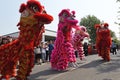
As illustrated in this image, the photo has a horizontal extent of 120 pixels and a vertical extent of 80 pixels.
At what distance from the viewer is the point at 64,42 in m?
14.5

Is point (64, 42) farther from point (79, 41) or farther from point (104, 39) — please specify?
point (79, 41)

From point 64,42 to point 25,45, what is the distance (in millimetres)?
4826

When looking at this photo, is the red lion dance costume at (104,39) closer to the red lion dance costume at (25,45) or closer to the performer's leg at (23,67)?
the red lion dance costume at (25,45)

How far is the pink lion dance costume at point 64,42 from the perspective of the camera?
14.2 meters

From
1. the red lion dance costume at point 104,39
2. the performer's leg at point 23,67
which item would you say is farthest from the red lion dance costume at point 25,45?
the red lion dance costume at point 104,39

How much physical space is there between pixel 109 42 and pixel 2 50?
9.57 metres

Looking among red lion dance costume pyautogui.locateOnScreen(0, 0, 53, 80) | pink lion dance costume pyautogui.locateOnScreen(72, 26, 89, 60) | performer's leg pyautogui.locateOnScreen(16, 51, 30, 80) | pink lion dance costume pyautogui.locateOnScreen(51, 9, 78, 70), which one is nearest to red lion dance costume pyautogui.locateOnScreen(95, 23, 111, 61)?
pink lion dance costume pyautogui.locateOnScreen(72, 26, 89, 60)

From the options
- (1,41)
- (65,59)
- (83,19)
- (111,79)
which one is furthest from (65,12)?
(83,19)

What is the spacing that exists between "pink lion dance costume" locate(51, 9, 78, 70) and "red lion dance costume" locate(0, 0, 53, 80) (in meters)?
4.21

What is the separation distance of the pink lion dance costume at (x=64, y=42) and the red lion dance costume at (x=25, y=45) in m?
4.21

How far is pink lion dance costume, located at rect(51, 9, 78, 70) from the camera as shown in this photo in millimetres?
14164

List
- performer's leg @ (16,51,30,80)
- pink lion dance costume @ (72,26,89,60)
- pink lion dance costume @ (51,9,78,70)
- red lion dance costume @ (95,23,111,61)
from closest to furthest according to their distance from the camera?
performer's leg @ (16,51,30,80)
pink lion dance costume @ (51,9,78,70)
red lion dance costume @ (95,23,111,61)
pink lion dance costume @ (72,26,89,60)

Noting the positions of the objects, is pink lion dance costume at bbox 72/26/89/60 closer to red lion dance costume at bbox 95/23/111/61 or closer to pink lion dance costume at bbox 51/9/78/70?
red lion dance costume at bbox 95/23/111/61

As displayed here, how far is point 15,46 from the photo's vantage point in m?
10.1
